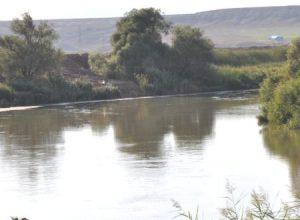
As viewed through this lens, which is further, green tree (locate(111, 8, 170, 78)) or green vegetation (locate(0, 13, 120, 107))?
green tree (locate(111, 8, 170, 78))

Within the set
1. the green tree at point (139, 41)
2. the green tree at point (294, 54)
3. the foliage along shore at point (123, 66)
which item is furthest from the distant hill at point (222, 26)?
the green tree at point (294, 54)

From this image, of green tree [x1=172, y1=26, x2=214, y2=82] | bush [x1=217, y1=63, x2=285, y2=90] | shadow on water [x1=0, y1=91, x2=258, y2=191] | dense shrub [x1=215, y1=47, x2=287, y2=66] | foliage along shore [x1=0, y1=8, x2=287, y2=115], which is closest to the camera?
shadow on water [x1=0, y1=91, x2=258, y2=191]

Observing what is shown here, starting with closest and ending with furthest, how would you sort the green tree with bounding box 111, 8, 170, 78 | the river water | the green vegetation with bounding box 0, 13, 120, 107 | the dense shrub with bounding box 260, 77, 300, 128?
1. the river water
2. the dense shrub with bounding box 260, 77, 300, 128
3. the green vegetation with bounding box 0, 13, 120, 107
4. the green tree with bounding box 111, 8, 170, 78

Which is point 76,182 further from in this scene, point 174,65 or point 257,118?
point 174,65

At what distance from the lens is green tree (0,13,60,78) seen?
50.7 m

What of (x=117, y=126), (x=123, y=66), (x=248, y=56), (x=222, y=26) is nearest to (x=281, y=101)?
(x=117, y=126)

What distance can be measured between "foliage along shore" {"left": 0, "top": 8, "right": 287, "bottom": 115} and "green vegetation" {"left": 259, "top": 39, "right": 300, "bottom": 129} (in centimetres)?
1759

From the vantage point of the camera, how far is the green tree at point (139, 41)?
57750 mm

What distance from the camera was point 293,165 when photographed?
2389 centimetres

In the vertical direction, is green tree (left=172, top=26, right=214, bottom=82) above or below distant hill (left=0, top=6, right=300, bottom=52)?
below

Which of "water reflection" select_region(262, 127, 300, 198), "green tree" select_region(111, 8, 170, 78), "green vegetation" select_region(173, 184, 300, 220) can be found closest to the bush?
"green tree" select_region(111, 8, 170, 78)

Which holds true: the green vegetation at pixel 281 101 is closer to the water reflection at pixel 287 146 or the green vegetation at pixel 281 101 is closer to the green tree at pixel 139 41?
the water reflection at pixel 287 146

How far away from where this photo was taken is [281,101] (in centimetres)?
3253

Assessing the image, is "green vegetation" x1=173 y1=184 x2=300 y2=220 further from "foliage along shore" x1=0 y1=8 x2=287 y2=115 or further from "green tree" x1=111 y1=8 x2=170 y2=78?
"green tree" x1=111 y1=8 x2=170 y2=78
